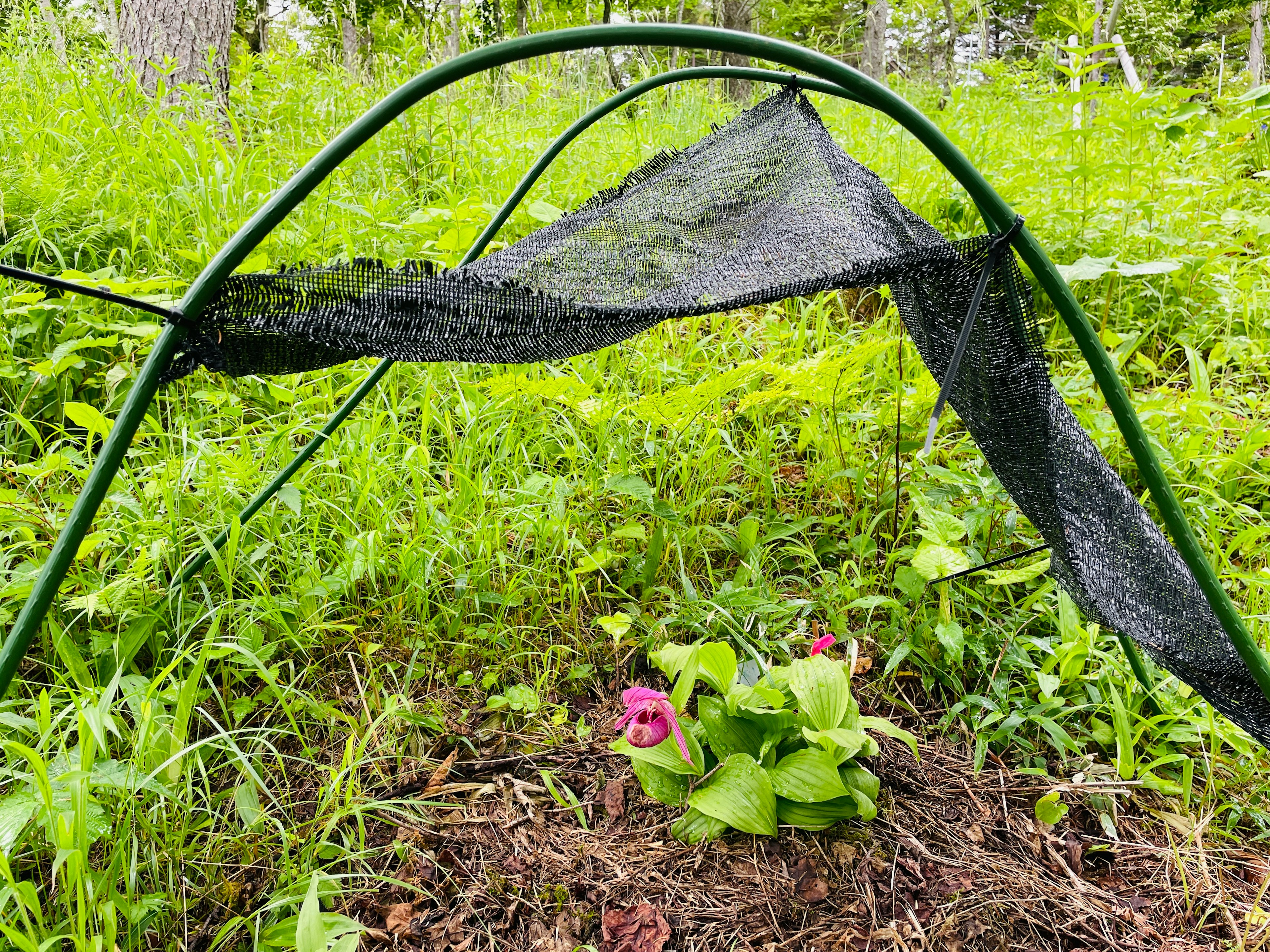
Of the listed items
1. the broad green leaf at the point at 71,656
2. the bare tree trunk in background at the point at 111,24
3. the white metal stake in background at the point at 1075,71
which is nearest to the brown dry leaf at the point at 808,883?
the broad green leaf at the point at 71,656

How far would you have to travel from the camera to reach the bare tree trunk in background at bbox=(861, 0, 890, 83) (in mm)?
6957

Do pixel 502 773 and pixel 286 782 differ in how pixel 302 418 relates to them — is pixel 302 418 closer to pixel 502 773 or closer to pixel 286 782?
pixel 286 782

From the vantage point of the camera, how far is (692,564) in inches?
75.3

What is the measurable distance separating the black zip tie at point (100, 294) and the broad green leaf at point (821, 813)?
3.85 ft

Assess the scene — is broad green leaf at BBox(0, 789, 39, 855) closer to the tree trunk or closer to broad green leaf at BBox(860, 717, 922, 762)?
broad green leaf at BBox(860, 717, 922, 762)

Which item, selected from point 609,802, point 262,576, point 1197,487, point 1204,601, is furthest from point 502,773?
point 1197,487

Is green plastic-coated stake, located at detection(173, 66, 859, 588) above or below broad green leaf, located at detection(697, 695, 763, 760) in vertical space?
above

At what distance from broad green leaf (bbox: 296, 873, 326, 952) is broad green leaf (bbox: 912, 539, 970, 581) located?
1158mm

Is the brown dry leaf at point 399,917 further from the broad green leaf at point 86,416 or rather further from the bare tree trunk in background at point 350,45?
the bare tree trunk in background at point 350,45

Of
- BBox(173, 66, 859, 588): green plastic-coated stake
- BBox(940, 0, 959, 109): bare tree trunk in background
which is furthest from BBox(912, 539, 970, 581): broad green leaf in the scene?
BBox(940, 0, 959, 109): bare tree trunk in background

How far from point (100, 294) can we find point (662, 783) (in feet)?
3.75

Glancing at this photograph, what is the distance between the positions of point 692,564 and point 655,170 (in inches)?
36.9

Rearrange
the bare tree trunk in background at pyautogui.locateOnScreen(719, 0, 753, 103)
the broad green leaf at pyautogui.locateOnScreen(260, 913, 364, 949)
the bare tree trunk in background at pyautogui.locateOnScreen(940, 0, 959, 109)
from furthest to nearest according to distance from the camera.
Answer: the bare tree trunk in background at pyautogui.locateOnScreen(719, 0, 753, 103) < the bare tree trunk in background at pyautogui.locateOnScreen(940, 0, 959, 109) < the broad green leaf at pyautogui.locateOnScreen(260, 913, 364, 949)

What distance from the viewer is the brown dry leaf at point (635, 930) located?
3.88 ft
